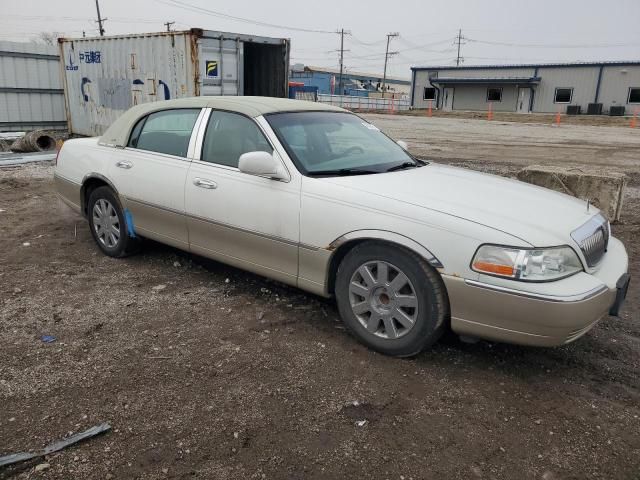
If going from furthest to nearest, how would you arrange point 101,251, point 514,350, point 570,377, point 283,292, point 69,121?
point 69,121, point 101,251, point 283,292, point 514,350, point 570,377

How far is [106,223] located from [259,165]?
2290 millimetres

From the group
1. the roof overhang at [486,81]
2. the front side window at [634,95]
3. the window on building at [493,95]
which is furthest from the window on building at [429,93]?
the front side window at [634,95]

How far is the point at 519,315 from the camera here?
292 cm

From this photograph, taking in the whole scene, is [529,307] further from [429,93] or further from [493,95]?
[429,93]

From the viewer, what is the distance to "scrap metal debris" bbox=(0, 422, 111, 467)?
8.08ft

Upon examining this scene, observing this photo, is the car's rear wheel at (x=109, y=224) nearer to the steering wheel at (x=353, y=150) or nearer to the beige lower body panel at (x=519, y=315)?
the steering wheel at (x=353, y=150)

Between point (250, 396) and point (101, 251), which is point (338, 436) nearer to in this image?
point (250, 396)

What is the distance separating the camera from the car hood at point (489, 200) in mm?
Answer: 3069

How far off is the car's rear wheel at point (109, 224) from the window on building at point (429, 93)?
163 ft

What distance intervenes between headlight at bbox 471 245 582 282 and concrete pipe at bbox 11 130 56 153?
1222 cm

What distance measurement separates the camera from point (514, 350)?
3.63 meters

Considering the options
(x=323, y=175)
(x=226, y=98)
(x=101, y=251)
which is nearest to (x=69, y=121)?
(x=101, y=251)

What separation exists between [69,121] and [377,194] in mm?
13806

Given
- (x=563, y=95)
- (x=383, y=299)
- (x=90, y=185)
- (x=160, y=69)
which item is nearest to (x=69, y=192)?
(x=90, y=185)
